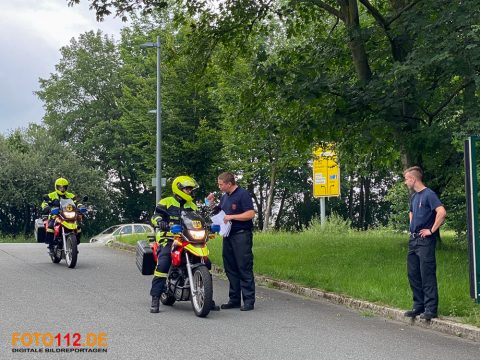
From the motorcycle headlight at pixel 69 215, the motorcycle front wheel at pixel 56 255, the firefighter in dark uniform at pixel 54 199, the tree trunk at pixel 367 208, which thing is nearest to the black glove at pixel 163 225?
the motorcycle headlight at pixel 69 215

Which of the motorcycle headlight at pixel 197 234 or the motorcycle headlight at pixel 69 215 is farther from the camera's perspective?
the motorcycle headlight at pixel 69 215

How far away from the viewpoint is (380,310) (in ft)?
30.1

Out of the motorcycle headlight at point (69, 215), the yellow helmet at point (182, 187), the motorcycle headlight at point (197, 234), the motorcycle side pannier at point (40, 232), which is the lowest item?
the motorcycle side pannier at point (40, 232)

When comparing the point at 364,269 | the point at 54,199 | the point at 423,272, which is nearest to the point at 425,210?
the point at 423,272

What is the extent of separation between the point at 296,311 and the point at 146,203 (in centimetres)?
4305

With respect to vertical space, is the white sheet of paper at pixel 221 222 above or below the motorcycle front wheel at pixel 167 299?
above

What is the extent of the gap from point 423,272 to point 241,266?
8.05 feet

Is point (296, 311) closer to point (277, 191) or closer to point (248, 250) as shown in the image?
point (248, 250)

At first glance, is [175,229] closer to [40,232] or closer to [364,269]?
[364,269]

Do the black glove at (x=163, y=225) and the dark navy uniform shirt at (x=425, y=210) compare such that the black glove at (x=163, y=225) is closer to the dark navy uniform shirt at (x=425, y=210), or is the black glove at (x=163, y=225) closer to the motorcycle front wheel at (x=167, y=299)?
the motorcycle front wheel at (x=167, y=299)

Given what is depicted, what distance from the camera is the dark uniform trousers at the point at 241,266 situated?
952 centimetres

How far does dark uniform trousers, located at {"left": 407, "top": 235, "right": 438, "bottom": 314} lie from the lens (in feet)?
27.0

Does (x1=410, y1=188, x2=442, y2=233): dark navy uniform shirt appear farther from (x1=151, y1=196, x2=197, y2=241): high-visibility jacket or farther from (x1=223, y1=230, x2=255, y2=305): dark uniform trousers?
(x1=151, y1=196, x2=197, y2=241): high-visibility jacket

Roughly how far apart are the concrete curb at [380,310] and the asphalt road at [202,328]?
15 centimetres
